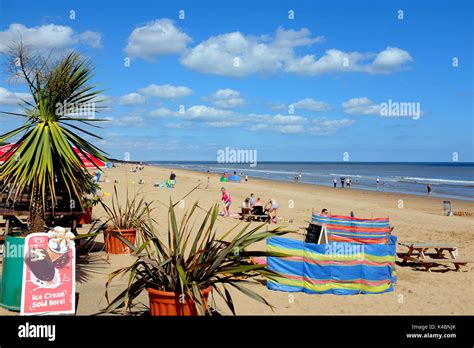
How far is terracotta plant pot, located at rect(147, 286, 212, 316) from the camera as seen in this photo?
4.82m

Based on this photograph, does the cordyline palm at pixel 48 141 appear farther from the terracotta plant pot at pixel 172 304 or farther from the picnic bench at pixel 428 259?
the picnic bench at pixel 428 259

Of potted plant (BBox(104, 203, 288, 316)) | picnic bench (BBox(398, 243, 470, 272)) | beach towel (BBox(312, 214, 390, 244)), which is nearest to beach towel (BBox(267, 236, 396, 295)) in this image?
beach towel (BBox(312, 214, 390, 244))

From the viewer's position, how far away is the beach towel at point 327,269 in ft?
26.9

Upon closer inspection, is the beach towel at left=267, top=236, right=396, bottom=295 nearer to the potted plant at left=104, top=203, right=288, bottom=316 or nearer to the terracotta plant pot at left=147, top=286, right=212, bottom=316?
the potted plant at left=104, top=203, right=288, bottom=316

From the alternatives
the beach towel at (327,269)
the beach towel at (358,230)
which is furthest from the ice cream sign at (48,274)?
the beach towel at (358,230)

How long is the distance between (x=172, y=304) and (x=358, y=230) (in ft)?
24.7

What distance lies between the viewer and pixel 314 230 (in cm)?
1099

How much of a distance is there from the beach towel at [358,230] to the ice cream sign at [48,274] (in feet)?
22.1

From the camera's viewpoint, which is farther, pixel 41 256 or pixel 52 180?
pixel 52 180

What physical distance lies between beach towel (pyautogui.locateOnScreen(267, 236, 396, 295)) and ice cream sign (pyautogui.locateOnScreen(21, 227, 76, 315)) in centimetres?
348
